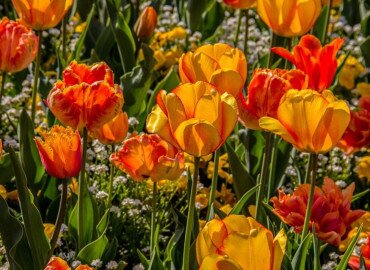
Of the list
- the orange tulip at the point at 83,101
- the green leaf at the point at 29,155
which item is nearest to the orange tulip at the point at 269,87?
the orange tulip at the point at 83,101

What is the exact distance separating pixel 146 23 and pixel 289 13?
1010 mm

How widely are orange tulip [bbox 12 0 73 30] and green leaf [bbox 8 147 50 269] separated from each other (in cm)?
84

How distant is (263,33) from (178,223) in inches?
94.3

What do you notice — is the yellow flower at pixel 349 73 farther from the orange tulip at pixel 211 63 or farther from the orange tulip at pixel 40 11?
the orange tulip at pixel 211 63

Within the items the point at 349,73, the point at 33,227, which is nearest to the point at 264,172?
the point at 33,227

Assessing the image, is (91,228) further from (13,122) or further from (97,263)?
(13,122)

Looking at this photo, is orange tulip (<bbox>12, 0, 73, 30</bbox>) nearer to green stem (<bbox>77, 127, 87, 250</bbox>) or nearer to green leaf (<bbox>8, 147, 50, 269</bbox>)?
green stem (<bbox>77, 127, 87, 250</bbox>)

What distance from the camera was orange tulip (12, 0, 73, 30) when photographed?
2674 mm

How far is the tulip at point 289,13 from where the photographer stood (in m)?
2.58

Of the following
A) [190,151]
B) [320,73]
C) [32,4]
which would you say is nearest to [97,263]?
[190,151]

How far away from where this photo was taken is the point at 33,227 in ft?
6.55

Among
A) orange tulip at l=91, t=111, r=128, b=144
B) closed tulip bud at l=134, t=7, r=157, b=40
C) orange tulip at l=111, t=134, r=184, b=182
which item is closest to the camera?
orange tulip at l=111, t=134, r=184, b=182

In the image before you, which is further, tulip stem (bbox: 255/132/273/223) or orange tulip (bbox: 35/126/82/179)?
tulip stem (bbox: 255/132/273/223)

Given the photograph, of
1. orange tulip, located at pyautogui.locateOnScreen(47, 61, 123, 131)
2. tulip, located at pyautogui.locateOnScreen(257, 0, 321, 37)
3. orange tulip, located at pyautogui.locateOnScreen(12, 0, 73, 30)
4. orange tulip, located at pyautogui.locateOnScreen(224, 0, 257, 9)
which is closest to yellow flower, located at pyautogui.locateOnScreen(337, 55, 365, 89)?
orange tulip, located at pyautogui.locateOnScreen(224, 0, 257, 9)
